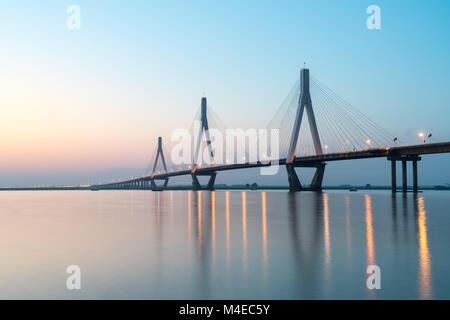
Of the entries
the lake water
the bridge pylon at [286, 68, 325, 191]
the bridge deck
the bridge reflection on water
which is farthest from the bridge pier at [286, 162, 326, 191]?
the lake water

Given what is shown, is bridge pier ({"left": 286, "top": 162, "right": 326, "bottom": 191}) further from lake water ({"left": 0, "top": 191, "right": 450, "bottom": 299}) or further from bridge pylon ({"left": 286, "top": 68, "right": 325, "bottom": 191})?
lake water ({"left": 0, "top": 191, "right": 450, "bottom": 299})

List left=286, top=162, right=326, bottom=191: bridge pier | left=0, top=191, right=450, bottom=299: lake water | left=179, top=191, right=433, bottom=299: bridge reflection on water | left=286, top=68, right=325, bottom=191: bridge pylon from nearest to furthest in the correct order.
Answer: left=0, top=191, right=450, bottom=299: lake water < left=179, top=191, right=433, bottom=299: bridge reflection on water < left=286, top=68, right=325, bottom=191: bridge pylon < left=286, top=162, right=326, bottom=191: bridge pier

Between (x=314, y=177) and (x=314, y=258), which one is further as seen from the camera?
(x=314, y=177)

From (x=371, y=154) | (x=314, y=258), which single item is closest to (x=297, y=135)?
(x=371, y=154)

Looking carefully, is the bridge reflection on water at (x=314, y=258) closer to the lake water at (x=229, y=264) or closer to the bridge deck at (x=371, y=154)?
the lake water at (x=229, y=264)

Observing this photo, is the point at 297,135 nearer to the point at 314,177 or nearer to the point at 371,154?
the point at 371,154

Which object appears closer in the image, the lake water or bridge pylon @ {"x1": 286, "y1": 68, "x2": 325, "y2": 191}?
the lake water

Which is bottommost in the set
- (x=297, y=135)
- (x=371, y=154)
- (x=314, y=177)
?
(x=314, y=177)
